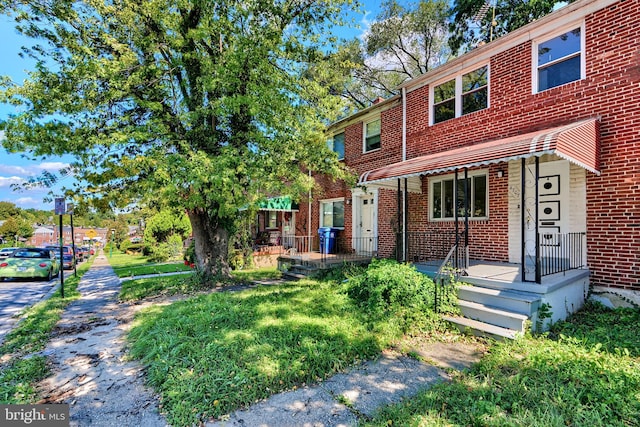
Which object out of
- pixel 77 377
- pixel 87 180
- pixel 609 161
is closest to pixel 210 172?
pixel 87 180

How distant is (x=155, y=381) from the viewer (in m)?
3.96

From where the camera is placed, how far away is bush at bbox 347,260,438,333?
19.2 ft

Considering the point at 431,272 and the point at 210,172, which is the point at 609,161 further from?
the point at 210,172

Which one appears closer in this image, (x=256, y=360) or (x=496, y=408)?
(x=496, y=408)

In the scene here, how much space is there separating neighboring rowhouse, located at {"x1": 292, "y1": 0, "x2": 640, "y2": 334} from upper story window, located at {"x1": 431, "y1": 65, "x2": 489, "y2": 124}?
0.03 meters

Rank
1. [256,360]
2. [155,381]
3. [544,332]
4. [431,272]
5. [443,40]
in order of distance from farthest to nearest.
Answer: [443,40], [431,272], [544,332], [256,360], [155,381]

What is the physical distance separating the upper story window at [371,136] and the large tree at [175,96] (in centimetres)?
327

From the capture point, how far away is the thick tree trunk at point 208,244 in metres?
10.5

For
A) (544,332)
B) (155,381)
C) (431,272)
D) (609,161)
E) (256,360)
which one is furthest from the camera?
(431,272)

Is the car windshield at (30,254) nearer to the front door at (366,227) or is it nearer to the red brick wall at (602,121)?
the front door at (366,227)

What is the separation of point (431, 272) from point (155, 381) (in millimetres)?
6086

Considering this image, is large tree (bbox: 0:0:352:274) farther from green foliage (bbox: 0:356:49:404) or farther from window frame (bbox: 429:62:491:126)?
green foliage (bbox: 0:356:49:404)

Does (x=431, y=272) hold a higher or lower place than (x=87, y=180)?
lower
